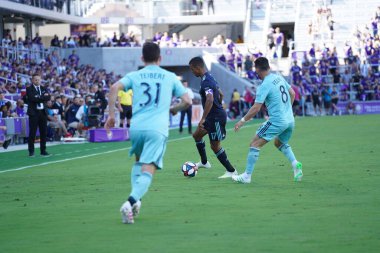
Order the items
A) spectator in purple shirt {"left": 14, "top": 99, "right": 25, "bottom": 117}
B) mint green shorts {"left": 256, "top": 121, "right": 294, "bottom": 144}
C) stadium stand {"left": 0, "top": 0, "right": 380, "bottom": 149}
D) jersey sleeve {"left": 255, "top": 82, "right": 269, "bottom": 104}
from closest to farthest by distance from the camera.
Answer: jersey sleeve {"left": 255, "top": 82, "right": 269, "bottom": 104}
mint green shorts {"left": 256, "top": 121, "right": 294, "bottom": 144}
spectator in purple shirt {"left": 14, "top": 99, "right": 25, "bottom": 117}
stadium stand {"left": 0, "top": 0, "right": 380, "bottom": 149}

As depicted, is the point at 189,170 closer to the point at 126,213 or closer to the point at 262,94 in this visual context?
the point at 262,94

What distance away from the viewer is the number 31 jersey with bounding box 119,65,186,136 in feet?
33.3

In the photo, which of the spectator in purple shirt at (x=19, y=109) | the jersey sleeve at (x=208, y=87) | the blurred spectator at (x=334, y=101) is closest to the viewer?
the jersey sleeve at (x=208, y=87)

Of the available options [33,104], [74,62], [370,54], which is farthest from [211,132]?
[370,54]

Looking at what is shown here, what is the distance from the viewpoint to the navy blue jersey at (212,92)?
15.4 metres

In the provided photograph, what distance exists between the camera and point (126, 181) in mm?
15344

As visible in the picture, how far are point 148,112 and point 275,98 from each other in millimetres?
4292

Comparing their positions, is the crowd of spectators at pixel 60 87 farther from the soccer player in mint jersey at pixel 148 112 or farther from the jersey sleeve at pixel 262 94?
the soccer player in mint jersey at pixel 148 112

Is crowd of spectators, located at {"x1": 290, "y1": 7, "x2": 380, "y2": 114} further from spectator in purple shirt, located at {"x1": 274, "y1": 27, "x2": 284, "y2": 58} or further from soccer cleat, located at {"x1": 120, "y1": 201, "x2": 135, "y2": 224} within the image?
soccer cleat, located at {"x1": 120, "y1": 201, "x2": 135, "y2": 224}

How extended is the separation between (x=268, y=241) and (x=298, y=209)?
87.0 inches

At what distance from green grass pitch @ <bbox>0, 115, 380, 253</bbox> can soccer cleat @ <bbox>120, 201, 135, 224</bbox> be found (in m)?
0.15

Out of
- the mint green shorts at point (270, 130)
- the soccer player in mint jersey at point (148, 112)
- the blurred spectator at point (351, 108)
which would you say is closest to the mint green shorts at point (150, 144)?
Result: the soccer player in mint jersey at point (148, 112)

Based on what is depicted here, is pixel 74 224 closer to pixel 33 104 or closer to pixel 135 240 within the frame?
pixel 135 240

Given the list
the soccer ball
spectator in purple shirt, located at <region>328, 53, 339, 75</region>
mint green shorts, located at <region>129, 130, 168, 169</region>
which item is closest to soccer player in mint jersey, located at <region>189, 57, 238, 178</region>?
the soccer ball
